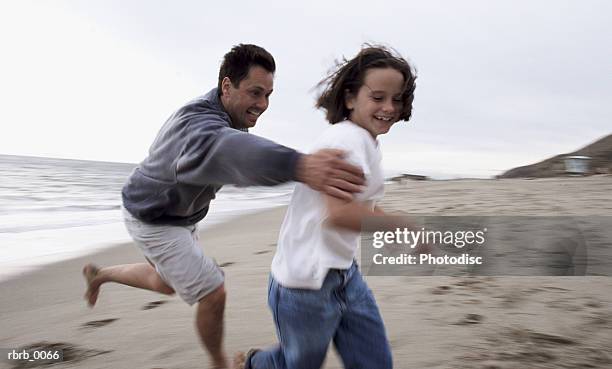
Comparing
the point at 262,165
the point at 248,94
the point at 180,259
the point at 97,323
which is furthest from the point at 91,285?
the point at 262,165

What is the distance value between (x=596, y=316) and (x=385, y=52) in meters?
2.30

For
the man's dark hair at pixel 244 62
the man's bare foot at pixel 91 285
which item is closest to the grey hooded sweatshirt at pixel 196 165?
the man's dark hair at pixel 244 62

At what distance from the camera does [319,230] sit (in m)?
1.59

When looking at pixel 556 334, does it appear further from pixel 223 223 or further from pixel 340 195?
pixel 223 223

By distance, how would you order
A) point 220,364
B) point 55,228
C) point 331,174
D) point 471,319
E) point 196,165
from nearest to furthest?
point 331,174 < point 196,165 < point 220,364 < point 471,319 < point 55,228

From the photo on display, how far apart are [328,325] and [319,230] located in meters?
0.32

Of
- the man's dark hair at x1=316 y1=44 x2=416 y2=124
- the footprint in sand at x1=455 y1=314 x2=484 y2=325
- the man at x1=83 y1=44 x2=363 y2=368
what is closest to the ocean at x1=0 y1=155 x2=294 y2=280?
the man at x1=83 y1=44 x2=363 y2=368

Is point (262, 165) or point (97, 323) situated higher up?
point (262, 165)

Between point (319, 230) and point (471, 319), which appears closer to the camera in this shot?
point (319, 230)

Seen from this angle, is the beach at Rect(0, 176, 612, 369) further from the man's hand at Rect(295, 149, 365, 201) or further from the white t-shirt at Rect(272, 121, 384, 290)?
the man's hand at Rect(295, 149, 365, 201)

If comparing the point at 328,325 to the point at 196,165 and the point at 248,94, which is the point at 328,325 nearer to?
the point at 196,165

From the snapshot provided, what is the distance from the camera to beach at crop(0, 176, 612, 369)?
103 inches

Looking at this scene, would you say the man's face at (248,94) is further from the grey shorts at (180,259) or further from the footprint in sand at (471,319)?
the footprint in sand at (471,319)

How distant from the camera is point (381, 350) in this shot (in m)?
1.83
